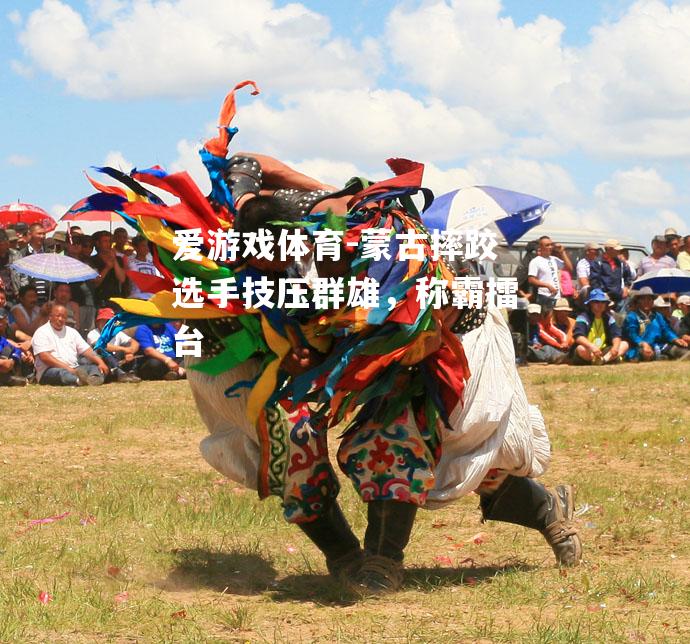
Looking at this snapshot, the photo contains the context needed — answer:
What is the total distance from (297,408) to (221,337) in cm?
39

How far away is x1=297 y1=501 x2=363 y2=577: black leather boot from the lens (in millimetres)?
4895

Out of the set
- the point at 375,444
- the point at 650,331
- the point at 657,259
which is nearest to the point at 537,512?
the point at 375,444

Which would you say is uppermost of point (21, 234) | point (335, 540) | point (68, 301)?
point (21, 234)

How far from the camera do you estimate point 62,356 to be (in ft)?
43.2

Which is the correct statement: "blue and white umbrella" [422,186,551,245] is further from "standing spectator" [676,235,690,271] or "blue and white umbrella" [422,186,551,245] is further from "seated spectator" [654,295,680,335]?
"standing spectator" [676,235,690,271]

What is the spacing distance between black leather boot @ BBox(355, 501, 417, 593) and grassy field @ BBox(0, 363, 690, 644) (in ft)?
0.30

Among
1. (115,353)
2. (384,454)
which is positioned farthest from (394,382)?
(115,353)

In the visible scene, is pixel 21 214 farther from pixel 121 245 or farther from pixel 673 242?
pixel 673 242

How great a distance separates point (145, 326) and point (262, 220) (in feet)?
32.3

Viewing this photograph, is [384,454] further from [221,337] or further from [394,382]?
[221,337]

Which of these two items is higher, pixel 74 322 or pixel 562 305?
pixel 562 305

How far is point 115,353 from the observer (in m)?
13.7

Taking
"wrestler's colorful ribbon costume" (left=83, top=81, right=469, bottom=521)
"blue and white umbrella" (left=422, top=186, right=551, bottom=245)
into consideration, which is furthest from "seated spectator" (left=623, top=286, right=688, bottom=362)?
"wrestler's colorful ribbon costume" (left=83, top=81, right=469, bottom=521)

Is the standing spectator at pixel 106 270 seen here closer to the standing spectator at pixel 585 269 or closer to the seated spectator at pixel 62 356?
the seated spectator at pixel 62 356
